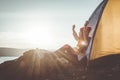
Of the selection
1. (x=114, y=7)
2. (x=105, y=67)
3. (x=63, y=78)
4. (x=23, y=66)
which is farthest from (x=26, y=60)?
(x=114, y=7)

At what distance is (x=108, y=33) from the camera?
1605cm

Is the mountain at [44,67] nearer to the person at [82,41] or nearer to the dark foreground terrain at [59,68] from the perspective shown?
the dark foreground terrain at [59,68]

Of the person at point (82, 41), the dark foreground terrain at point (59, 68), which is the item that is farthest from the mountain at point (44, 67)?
the person at point (82, 41)

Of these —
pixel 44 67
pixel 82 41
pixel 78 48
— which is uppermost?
pixel 82 41

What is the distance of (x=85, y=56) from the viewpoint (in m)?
17.3

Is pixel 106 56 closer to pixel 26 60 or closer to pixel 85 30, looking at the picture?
pixel 85 30

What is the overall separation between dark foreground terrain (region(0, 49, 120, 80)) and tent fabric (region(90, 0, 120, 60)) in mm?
518

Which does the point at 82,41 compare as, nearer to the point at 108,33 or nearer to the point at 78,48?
the point at 78,48

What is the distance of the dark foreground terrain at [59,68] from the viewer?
15.5 meters

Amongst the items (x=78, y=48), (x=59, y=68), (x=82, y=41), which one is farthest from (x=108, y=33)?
(x=59, y=68)

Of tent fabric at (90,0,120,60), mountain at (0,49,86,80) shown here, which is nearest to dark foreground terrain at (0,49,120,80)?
mountain at (0,49,86,80)

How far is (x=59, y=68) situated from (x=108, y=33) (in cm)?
415

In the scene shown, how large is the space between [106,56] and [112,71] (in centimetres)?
106

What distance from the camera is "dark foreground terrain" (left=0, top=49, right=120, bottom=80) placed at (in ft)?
50.9
